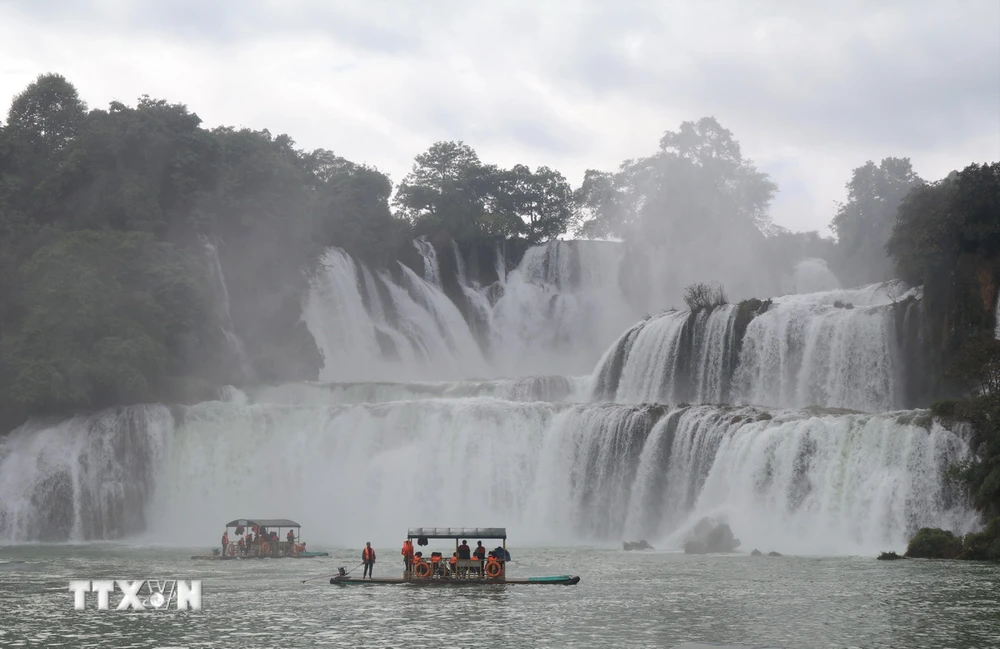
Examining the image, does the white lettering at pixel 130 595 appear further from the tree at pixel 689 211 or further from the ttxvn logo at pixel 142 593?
the tree at pixel 689 211

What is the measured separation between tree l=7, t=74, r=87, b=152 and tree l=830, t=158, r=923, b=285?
5205 centimetres

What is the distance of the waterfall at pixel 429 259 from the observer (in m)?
84.6

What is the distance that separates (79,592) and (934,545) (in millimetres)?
23780

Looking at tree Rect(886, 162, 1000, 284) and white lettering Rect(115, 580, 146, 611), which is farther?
tree Rect(886, 162, 1000, 284)

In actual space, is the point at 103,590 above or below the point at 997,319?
below

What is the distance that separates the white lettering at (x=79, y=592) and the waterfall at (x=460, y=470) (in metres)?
19.0

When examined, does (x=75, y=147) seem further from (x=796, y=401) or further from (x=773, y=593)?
(x=773, y=593)

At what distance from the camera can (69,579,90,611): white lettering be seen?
26.5 meters

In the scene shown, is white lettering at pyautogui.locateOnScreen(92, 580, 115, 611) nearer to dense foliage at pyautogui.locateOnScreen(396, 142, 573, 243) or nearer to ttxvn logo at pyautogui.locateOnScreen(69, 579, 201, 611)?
ttxvn logo at pyautogui.locateOnScreen(69, 579, 201, 611)

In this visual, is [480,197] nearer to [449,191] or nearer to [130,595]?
[449,191]

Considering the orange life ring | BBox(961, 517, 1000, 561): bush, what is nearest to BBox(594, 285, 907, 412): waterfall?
BBox(961, 517, 1000, 561): bush

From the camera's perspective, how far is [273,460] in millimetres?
55000

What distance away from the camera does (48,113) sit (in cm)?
6794

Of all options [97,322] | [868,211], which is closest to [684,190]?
[868,211]
